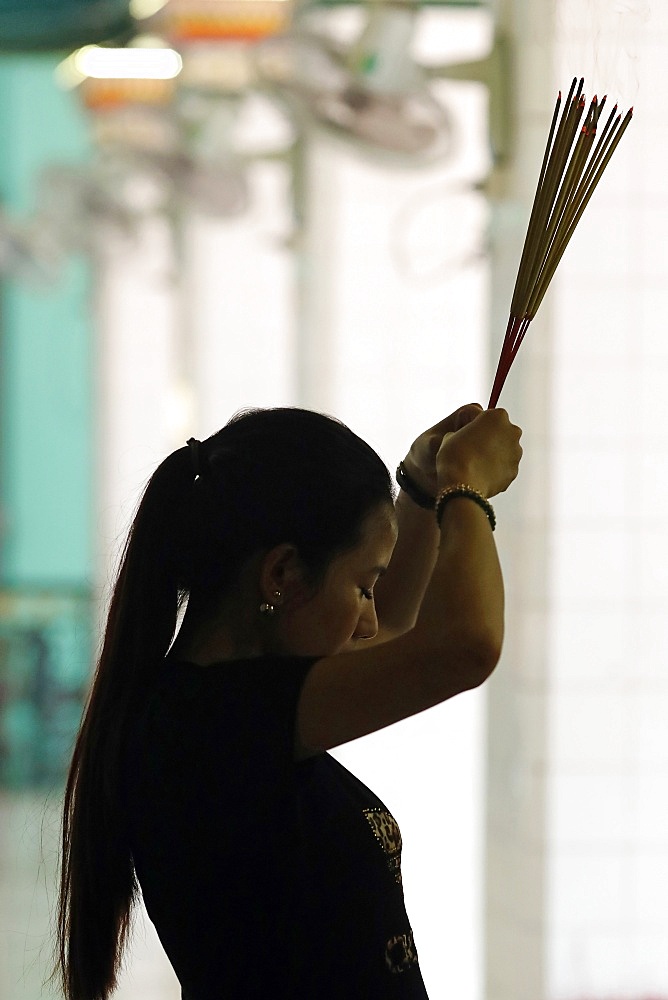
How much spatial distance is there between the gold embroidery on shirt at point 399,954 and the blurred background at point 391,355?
1.91 ft

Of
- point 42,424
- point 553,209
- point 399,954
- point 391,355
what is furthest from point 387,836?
point 42,424

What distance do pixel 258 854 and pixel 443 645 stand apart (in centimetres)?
17

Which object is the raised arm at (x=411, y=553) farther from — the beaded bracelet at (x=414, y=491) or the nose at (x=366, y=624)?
the nose at (x=366, y=624)

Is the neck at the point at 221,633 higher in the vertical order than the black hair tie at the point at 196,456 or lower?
lower

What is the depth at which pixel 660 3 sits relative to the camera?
1.75 m

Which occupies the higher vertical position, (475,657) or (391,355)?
(391,355)

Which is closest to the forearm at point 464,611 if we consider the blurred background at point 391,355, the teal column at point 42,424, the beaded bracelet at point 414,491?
the beaded bracelet at point 414,491

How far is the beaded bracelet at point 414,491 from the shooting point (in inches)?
39.0

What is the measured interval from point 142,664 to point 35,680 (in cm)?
175

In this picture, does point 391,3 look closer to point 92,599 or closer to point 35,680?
point 92,599

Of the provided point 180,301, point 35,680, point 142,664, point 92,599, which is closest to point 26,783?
point 35,680

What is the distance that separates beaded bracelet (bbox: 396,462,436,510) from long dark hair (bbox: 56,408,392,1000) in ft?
0.37

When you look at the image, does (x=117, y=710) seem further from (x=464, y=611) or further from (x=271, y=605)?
(x=464, y=611)

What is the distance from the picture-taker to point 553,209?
852mm
